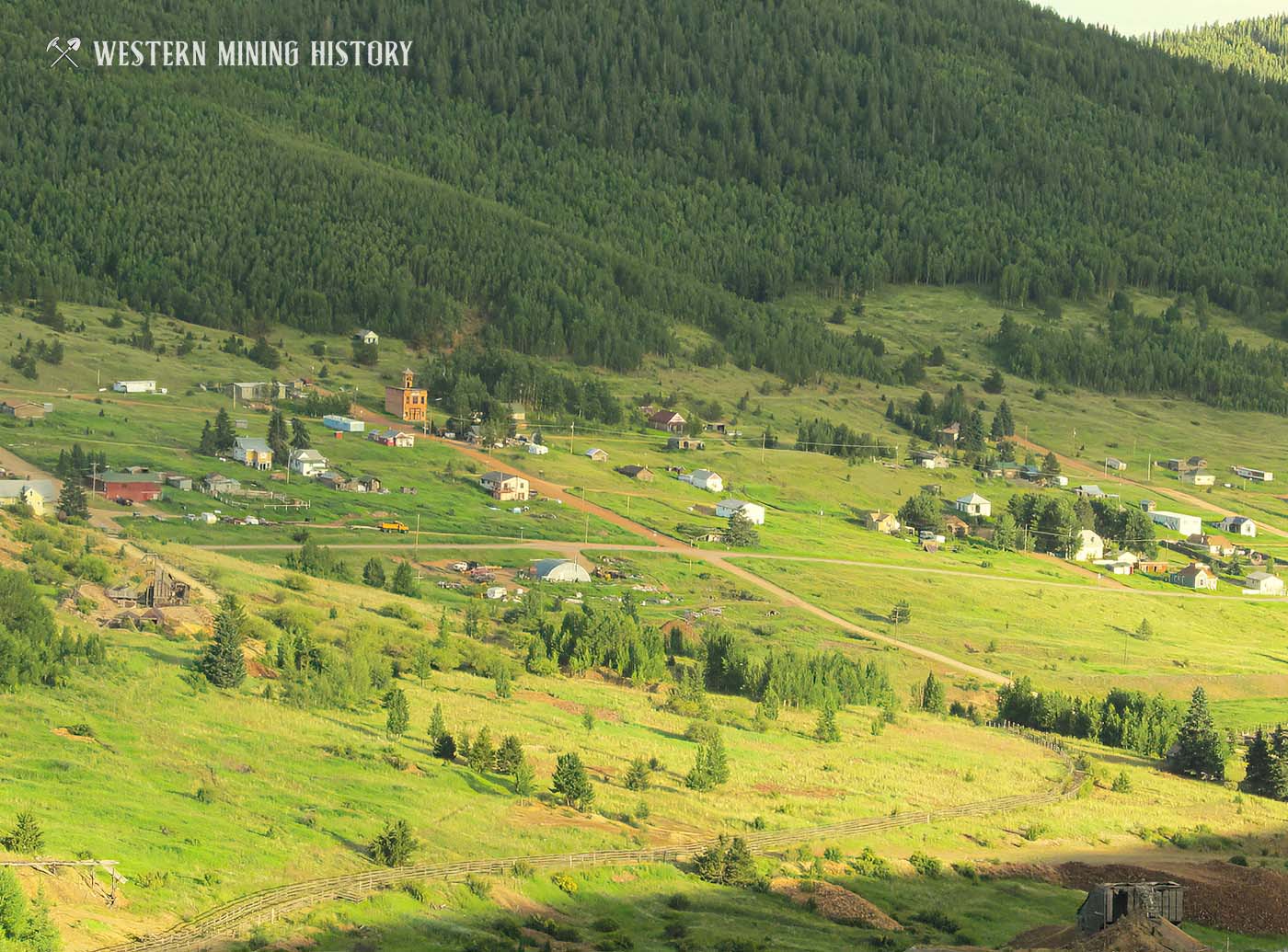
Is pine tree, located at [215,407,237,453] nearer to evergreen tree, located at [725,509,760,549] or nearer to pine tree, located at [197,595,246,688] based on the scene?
evergreen tree, located at [725,509,760,549]

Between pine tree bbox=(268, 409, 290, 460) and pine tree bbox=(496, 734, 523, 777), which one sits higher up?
pine tree bbox=(268, 409, 290, 460)

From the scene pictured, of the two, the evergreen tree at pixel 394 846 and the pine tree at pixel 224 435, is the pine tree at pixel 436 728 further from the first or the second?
the pine tree at pixel 224 435

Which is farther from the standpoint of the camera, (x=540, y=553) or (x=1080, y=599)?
(x=1080, y=599)

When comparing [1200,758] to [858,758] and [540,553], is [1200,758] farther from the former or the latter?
[540,553]

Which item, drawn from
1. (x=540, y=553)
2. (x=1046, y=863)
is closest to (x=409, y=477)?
(x=540, y=553)

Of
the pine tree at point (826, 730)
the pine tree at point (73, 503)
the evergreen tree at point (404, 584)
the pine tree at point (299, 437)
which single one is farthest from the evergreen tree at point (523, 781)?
the pine tree at point (299, 437)

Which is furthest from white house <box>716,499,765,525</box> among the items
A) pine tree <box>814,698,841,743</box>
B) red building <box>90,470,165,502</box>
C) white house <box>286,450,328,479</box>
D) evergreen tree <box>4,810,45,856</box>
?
evergreen tree <box>4,810,45,856</box>
